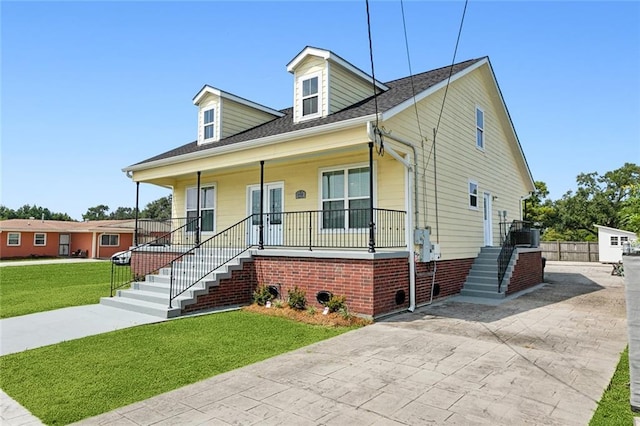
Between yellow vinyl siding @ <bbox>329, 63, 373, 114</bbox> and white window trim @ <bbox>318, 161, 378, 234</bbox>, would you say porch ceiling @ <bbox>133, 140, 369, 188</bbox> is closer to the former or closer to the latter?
white window trim @ <bbox>318, 161, 378, 234</bbox>

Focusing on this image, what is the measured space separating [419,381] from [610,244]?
90.6 feet

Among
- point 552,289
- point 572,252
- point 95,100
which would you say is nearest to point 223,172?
point 95,100

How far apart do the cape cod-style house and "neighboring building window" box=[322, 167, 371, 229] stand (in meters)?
0.03

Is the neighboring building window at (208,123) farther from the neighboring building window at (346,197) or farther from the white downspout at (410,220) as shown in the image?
the white downspout at (410,220)

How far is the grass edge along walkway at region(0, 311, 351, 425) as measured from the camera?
4.05 m

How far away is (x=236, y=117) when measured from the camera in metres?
13.8

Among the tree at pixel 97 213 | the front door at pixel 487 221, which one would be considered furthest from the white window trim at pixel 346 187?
the tree at pixel 97 213

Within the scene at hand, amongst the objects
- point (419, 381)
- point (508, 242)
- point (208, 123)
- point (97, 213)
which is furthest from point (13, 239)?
point (97, 213)

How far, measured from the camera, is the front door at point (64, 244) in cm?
3491

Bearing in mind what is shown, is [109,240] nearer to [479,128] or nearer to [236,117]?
[236,117]

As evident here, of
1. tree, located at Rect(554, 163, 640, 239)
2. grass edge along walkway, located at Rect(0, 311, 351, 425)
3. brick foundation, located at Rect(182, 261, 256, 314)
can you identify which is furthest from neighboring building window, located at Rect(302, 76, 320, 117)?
tree, located at Rect(554, 163, 640, 239)

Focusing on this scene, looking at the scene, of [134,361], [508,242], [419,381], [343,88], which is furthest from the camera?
[508,242]

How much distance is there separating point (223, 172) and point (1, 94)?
20.8 ft

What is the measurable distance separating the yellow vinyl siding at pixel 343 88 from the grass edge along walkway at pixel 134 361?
6.19 metres
